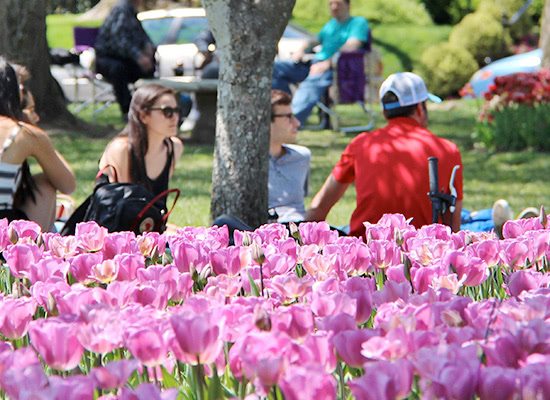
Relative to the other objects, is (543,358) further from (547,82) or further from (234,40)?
(547,82)

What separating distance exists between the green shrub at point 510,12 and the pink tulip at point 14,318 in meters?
20.3

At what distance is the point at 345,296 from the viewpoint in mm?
1731

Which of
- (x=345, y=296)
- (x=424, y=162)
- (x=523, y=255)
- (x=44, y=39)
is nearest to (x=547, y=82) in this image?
(x=44, y=39)

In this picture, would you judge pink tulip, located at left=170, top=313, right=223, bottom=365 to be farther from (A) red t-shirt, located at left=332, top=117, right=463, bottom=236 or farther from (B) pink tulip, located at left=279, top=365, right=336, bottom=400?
(A) red t-shirt, located at left=332, top=117, right=463, bottom=236

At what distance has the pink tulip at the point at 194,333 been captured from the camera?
4.80 feet

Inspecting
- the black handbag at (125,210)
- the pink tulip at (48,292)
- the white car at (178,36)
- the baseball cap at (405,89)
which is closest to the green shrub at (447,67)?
the white car at (178,36)

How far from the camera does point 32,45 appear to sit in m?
11.4

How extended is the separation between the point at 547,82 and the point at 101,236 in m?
9.41

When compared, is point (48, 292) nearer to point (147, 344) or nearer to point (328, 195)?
point (147, 344)

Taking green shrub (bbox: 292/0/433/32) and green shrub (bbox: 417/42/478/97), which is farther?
green shrub (bbox: 292/0/433/32)

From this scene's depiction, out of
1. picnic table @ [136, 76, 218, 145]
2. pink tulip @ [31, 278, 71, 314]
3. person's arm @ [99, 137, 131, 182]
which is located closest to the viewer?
pink tulip @ [31, 278, 71, 314]

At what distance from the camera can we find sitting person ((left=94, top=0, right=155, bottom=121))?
38.8 ft

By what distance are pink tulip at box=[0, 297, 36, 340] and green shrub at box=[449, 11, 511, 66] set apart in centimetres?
1931

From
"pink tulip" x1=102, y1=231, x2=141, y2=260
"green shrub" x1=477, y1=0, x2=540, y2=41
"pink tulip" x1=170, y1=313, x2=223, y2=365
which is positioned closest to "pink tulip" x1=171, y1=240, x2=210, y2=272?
"pink tulip" x1=102, y1=231, x2=141, y2=260
